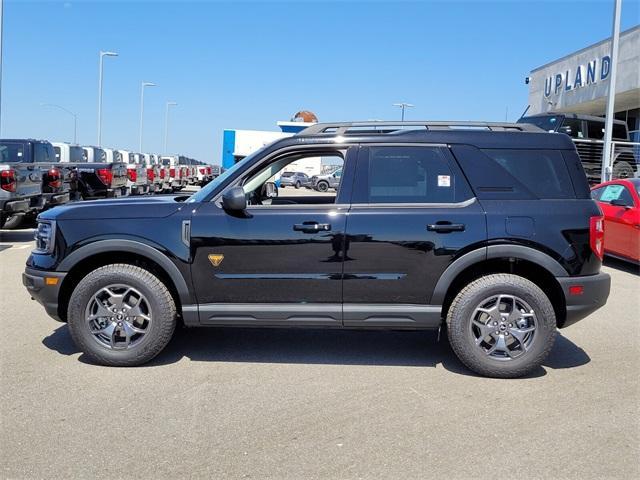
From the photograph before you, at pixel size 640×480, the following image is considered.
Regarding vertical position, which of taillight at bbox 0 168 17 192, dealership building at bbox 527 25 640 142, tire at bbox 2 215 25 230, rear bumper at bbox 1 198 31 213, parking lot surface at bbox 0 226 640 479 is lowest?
parking lot surface at bbox 0 226 640 479

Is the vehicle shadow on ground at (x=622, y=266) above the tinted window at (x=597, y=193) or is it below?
below

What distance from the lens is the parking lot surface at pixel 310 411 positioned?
3.35 m

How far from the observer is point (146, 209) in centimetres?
487

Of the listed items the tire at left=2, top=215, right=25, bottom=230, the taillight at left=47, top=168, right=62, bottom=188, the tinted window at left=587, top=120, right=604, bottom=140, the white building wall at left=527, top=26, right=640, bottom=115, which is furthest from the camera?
the white building wall at left=527, top=26, right=640, bottom=115

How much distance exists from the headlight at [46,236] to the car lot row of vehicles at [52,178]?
756 cm

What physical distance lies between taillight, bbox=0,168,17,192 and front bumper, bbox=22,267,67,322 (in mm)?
7739

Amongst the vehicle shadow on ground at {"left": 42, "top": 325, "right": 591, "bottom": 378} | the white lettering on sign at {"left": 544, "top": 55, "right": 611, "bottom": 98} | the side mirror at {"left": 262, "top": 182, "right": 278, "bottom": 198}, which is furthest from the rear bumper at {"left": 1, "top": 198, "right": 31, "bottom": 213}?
the white lettering on sign at {"left": 544, "top": 55, "right": 611, "bottom": 98}

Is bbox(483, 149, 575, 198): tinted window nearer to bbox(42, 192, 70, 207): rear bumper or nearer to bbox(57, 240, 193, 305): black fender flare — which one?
bbox(57, 240, 193, 305): black fender flare

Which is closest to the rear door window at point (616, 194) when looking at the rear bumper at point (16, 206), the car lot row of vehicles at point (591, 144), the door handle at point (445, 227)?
the door handle at point (445, 227)

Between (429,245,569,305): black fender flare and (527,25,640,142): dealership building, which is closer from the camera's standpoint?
(429,245,569,305): black fender flare

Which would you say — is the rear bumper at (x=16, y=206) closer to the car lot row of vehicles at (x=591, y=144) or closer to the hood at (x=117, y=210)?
the hood at (x=117, y=210)

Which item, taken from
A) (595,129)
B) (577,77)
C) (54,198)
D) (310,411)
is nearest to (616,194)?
(310,411)

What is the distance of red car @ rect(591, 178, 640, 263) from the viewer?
9477 mm

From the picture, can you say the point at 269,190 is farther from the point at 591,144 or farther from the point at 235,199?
the point at 591,144
